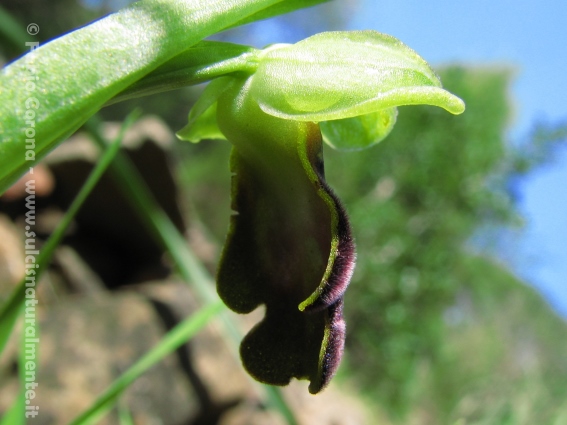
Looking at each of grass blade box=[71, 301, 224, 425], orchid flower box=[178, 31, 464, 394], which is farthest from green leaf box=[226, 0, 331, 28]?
grass blade box=[71, 301, 224, 425]

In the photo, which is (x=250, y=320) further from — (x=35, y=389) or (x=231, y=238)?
(x=231, y=238)

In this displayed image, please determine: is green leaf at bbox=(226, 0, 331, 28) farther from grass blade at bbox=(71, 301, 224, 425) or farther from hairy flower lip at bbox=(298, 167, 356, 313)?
grass blade at bbox=(71, 301, 224, 425)

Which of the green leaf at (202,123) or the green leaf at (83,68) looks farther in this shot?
the green leaf at (202,123)

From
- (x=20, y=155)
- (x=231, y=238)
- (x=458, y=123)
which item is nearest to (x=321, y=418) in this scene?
(x=231, y=238)

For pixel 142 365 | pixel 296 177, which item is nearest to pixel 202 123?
pixel 296 177

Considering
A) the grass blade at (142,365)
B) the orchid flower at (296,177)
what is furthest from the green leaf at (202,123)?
the grass blade at (142,365)

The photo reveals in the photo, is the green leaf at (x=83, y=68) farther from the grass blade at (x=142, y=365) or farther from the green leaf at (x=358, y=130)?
the grass blade at (x=142, y=365)
